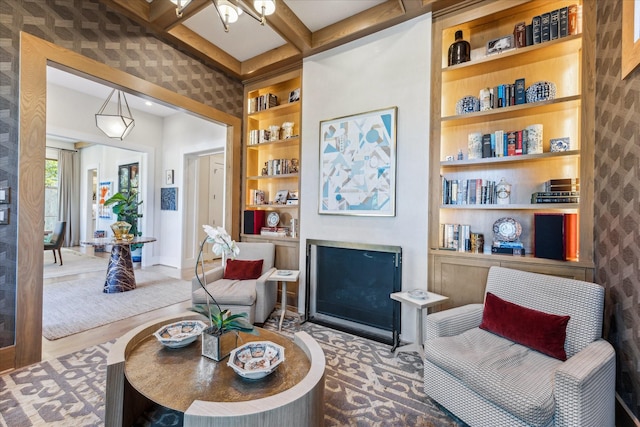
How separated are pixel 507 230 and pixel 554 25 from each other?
161cm

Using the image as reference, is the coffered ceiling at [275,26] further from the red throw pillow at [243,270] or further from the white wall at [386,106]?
the red throw pillow at [243,270]

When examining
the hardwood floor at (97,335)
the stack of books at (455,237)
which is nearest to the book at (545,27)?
the stack of books at (455,237)

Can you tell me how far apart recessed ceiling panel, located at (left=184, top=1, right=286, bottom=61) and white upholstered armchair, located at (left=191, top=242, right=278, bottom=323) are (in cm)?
242

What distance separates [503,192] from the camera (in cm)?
234

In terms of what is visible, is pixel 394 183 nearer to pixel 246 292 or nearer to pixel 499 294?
pixel 499 294

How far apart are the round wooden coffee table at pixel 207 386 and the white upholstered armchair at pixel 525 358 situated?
2.70 feet

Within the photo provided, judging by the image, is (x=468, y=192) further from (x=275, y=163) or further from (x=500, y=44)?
(x=275, y=163)

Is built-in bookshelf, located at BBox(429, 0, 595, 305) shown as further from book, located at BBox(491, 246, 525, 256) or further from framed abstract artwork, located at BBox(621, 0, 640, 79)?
framed abstract artwork, located at BBox(621, 0, 640, 79)

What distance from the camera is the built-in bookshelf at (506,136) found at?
2049 millimetres

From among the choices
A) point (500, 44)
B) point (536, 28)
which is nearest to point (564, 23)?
point (536, 28)

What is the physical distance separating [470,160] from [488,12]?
1.25 m

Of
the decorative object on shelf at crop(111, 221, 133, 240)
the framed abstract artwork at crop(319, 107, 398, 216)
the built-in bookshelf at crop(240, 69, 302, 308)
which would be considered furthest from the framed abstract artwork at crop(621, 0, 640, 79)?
the decorative object on shelf at crop(111, 221, 133, 240)

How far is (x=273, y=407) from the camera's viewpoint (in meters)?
1.09

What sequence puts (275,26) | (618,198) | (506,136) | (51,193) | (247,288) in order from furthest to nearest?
(51,193), (247,288), (275,26), (506,136), (618,198)
